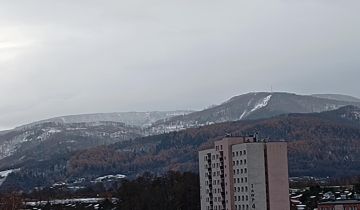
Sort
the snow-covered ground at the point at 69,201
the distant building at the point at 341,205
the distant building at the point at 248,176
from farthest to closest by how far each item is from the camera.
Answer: the snow-covered ground at the point at 69,201 → the distant building at the point at 341,205 → the distant building at the point at 248,176

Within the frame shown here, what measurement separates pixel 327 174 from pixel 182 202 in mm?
98629

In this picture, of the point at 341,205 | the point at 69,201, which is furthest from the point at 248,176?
the point at 69,201

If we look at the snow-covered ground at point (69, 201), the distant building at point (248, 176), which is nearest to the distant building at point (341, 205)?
the distant building at point (248, 176)

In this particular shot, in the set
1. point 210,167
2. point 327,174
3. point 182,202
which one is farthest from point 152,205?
point 327,174

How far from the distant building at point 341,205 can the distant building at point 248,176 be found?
9.12m

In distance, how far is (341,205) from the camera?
8825 cm

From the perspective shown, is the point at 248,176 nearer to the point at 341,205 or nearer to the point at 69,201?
the point at 341,205

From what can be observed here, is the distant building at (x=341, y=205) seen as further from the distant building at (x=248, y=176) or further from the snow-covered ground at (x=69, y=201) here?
the snow-covered ground at (x=69, y=201)

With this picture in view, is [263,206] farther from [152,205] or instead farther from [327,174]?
[327,174]

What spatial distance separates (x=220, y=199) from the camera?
88875 millimetres

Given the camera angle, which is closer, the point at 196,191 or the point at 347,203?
the point at 347,203

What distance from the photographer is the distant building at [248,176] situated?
270ft

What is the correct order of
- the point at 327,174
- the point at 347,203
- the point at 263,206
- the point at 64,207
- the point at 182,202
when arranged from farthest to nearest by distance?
1. the point at 327,174
2. the point at 64,207
3. the point at 182,202
4. the point at 347,203
5. the point at 263,206

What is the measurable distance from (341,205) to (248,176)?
42.7 ft
